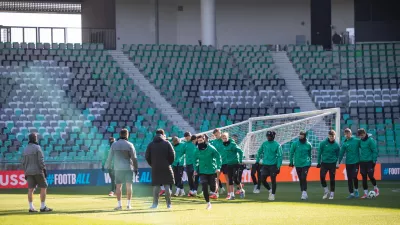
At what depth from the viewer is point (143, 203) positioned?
24.9 metres

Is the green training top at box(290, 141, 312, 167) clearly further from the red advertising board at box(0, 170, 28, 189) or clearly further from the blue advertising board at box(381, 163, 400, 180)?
A: the red advertising board at box(0, 170, 28, 189)

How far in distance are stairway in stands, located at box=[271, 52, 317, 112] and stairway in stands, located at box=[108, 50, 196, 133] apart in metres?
6.36

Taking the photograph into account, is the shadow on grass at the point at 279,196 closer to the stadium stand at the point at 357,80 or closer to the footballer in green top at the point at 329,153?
the footballer in green top at the point at 329,153

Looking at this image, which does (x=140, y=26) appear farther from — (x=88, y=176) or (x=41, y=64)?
(x=88, y=176)

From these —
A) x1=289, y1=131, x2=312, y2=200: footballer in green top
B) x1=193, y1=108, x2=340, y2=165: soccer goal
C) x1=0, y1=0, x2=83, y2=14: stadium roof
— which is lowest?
x1=289, y1=131, x2=312, y2=200: footballer in green top

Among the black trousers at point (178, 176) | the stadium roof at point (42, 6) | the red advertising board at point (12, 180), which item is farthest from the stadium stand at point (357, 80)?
the black trousers at point (178, 176)

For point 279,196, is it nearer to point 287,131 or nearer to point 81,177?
point 287,131

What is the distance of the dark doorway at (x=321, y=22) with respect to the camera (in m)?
51.1

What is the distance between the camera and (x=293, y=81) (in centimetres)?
4819

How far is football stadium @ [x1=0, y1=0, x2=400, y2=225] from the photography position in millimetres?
36844

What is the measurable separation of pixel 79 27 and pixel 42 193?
27.7m

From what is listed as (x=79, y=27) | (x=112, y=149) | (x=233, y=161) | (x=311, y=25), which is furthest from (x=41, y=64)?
(x=112, y=149)

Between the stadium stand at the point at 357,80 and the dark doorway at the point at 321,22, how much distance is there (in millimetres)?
1337

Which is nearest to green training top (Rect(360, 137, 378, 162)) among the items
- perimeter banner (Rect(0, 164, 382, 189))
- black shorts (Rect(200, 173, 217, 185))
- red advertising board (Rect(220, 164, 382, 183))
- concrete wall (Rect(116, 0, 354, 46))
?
black shorts (Rect(200, 173, 217, 185))
